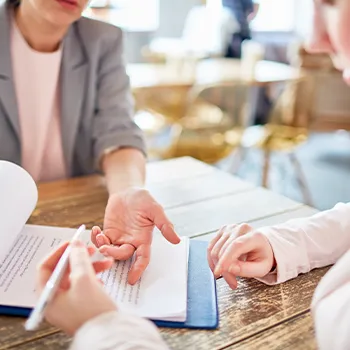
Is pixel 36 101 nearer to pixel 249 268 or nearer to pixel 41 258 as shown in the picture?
pixel 41 258

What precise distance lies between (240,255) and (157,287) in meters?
0.12

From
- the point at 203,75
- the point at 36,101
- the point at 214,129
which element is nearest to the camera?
the point at 36,101

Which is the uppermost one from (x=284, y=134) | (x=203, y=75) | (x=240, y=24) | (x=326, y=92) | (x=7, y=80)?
(x=7, y=80)

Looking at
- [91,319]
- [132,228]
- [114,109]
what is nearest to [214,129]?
[114,109]

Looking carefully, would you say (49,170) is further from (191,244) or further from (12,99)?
(191,244)

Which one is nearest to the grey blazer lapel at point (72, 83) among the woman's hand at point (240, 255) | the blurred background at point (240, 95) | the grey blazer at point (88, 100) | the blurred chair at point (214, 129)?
the grey blazer at point (88, 100)

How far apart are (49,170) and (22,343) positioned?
2.40 ft

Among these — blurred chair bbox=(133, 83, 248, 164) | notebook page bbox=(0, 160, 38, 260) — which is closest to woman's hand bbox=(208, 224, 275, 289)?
notebook page bbox=(0, 160, 38, 260)

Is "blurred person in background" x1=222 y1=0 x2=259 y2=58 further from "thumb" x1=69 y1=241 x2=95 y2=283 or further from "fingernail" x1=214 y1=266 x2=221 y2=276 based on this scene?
"thumb" x1=69 y1=241 x2=95 y2=283

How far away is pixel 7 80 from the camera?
44.4 inches

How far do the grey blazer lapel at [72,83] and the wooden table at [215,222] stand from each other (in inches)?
5.1

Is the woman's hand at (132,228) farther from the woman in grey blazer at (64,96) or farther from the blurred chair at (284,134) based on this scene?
the blurred chair at (284,134)

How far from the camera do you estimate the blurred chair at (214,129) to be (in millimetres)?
2568

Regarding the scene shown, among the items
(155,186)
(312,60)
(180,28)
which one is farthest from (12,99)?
(180,28)
